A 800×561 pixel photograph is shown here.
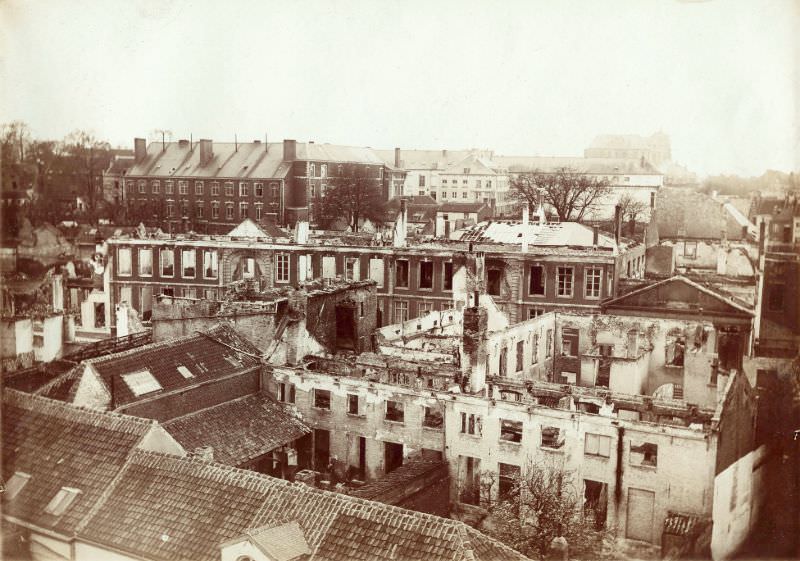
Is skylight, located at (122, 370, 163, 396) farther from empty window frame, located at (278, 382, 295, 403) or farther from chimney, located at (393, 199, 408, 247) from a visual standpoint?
chimney, located at (393, 199, 408, 247)

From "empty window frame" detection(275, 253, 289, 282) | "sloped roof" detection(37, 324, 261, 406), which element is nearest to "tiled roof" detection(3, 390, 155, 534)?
"sloped roof" detection(37, 324, 261, 406)

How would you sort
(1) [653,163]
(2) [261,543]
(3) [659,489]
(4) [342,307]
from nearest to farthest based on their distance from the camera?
(2) [261,543], (3) [659,489], (4) [342,307], (1) [653,163]

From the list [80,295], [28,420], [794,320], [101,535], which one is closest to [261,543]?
[101,535]

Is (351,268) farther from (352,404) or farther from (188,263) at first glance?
(352,404)

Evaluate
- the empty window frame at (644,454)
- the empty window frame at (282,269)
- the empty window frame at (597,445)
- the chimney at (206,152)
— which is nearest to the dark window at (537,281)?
the empty window frame at (282,269)

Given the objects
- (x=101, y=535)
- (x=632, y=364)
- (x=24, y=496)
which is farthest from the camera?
(x=632, y=364)

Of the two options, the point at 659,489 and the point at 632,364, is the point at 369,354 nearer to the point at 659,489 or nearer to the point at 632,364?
the point at 632,364

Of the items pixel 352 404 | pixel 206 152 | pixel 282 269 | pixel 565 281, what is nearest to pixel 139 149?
pixel 206 152
